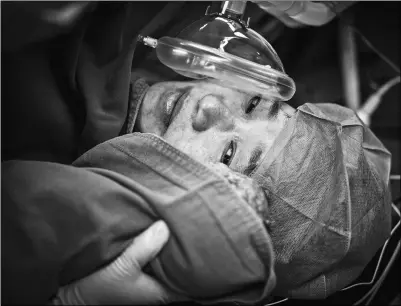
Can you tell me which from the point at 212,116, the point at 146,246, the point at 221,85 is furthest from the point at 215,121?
the point at 146,246

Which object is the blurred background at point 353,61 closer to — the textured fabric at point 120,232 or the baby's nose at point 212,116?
the baby's nose at point 212,116

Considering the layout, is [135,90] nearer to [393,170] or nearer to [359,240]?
[359,240]

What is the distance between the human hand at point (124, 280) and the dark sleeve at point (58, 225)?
0.02m

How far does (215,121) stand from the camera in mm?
1031

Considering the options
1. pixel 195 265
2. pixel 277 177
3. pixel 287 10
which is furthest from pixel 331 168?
pixel 287 10

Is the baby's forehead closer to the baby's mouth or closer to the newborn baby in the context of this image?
the baby's mouth

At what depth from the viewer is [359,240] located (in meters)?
1.08

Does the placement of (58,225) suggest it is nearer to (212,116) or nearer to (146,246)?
(146,246)

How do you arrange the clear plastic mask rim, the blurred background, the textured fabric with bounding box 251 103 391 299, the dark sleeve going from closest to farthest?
1. the dark sleeve
2. the clear plastic mask rim
3. the textured fabric with bounding box 251 103 391 299
4. the blurred background

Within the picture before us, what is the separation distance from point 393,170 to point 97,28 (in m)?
1.33

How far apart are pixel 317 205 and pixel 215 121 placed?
0.32 m

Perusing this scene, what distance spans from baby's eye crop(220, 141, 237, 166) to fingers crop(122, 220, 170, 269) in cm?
32

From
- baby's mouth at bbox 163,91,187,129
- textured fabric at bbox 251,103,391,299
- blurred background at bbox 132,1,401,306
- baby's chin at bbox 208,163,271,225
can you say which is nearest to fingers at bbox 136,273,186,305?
baby's chin at bbox 208,163,271,225

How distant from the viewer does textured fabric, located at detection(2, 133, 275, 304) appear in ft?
2.30
